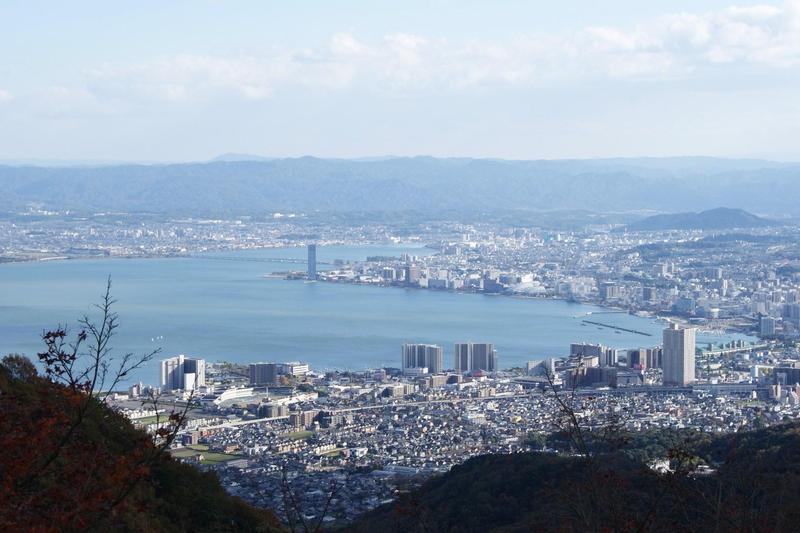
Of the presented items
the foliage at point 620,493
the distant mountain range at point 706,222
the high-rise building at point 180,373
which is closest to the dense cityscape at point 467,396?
the high-rise building at point 180,373

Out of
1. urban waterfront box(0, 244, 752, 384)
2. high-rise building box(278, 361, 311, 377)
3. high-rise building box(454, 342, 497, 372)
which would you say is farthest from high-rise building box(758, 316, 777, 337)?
high-rise building box(278, 361, 311, 377)

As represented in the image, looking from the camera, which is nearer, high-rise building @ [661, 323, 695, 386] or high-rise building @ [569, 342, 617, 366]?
high-rise building @ [661, 323, 695, 386]

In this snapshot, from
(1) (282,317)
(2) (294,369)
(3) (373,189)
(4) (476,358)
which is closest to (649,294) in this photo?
(1) (282,317)

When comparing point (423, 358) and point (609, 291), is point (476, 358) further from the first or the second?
point (609, 291)

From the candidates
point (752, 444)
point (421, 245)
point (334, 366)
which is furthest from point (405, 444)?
point (421, 245)

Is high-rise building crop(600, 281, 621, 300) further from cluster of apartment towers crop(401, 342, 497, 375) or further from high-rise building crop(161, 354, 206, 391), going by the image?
high-rise building crop(161, 354, 206, 391)

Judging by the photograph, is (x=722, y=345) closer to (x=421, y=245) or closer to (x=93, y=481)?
(x=93, y=481)
